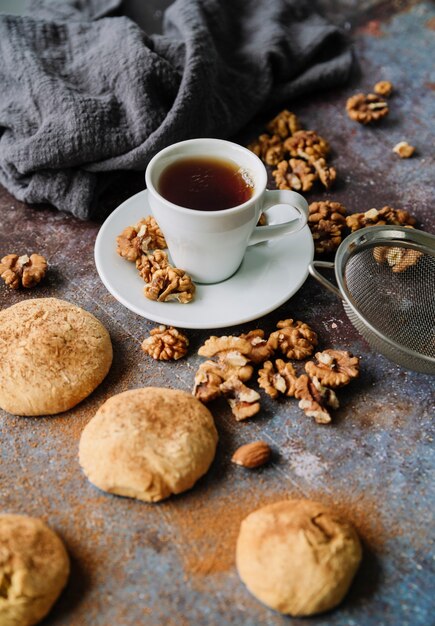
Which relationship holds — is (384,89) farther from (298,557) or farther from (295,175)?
(298,557)

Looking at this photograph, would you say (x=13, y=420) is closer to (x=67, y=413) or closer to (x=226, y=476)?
(x=67, y=413)

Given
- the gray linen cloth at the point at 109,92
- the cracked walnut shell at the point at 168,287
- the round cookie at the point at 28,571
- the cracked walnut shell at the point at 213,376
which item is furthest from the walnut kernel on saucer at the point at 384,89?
the round cookie at the point at 28,571

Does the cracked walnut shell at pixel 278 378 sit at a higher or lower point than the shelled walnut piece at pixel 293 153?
lower

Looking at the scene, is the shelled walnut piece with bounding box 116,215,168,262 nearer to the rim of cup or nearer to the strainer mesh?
the rim of cup

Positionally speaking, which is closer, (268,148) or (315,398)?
(315,398)

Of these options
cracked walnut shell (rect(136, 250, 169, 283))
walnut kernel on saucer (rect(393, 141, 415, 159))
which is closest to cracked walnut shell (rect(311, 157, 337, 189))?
walnut kernel on saucer (rect(393, 141, 415, 159))

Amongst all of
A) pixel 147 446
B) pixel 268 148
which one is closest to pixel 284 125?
pixel 268 148

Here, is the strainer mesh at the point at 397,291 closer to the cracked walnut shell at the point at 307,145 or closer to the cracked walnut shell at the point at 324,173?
the cracked walnut shell at the point at 324,173
